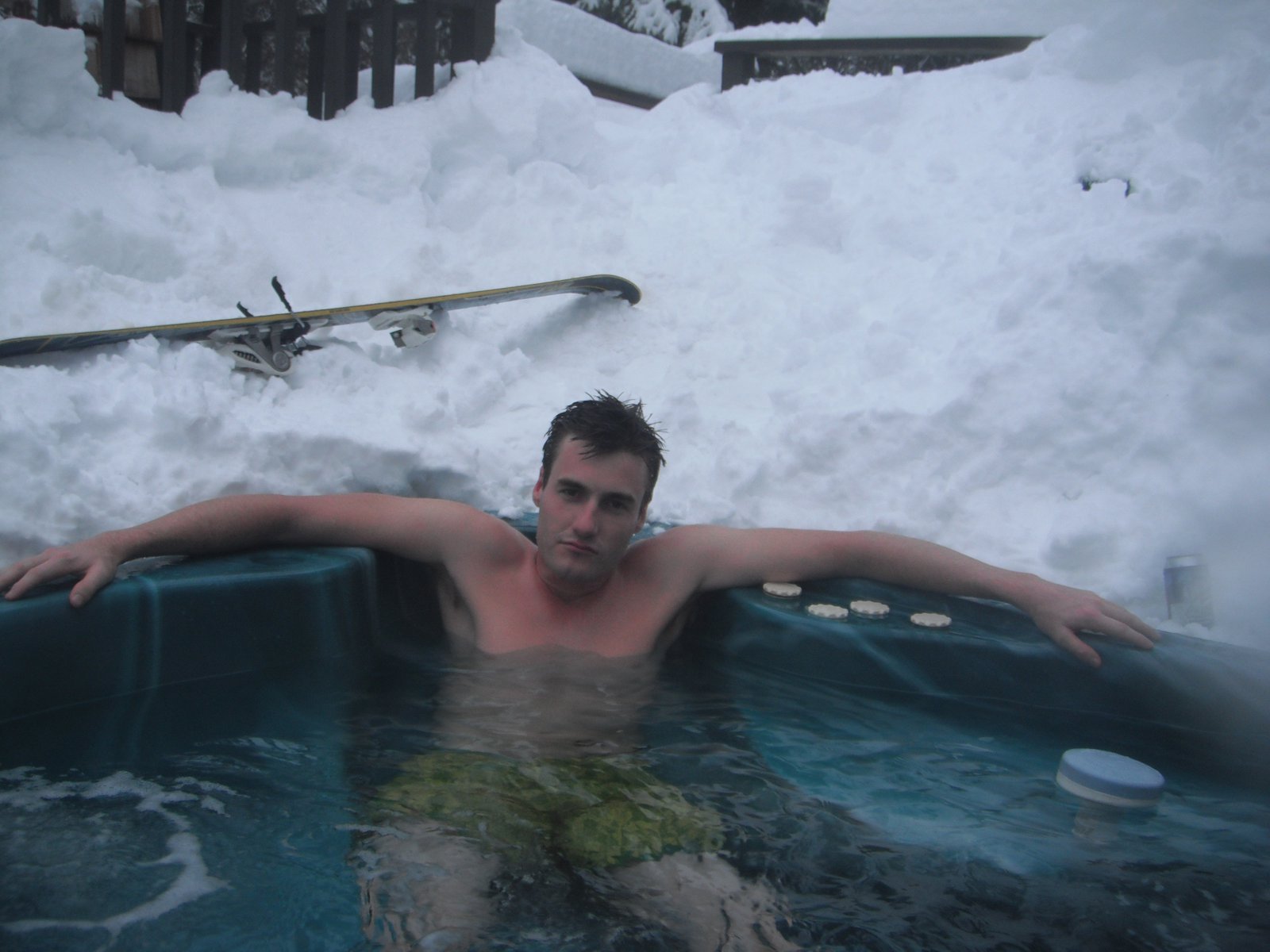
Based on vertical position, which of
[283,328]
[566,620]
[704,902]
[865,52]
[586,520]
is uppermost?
[865,52]

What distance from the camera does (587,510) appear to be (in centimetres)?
243

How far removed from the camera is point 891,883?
5.84 ft

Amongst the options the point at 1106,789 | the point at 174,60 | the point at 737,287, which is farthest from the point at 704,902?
the point at 174,60

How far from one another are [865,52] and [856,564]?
4.60 metres

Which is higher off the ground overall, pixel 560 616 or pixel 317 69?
pixel 317 69

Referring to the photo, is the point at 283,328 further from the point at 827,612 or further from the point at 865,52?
the point at 865,52

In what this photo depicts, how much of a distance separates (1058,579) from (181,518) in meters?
2.37

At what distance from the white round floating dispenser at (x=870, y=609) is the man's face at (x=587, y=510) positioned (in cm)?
62

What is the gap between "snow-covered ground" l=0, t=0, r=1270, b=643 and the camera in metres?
3.06

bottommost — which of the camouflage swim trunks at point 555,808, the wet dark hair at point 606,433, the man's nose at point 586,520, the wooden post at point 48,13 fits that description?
the camouflage swim trunks at point 555,808

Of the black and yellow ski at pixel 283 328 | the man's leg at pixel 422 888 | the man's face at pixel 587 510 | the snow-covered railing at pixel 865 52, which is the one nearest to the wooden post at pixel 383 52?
the black and yellow ski at pixel 283 328

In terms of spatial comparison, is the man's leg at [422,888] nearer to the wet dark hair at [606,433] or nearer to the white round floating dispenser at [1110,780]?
the wet dark hair at [606,433]

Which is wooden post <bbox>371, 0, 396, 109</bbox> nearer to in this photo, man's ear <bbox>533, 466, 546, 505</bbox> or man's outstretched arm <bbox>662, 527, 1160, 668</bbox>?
man's ear <bbox>533, 466, 546, 505</bbox>

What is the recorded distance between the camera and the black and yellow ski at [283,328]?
128 inches
